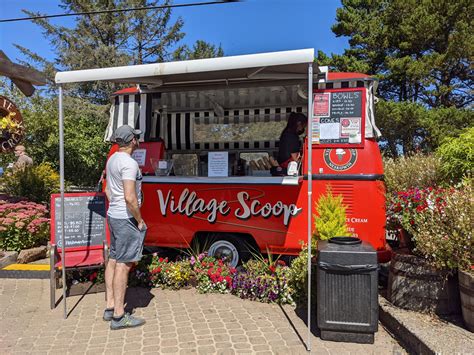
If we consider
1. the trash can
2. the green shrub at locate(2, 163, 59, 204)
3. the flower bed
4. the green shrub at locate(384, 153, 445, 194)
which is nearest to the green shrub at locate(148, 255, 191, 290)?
the flower bed

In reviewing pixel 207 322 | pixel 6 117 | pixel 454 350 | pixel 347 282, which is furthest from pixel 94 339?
pixel 6 117

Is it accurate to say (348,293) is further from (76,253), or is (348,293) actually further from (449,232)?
(76,253)

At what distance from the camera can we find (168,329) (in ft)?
13.0

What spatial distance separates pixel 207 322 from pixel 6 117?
20.6 feet

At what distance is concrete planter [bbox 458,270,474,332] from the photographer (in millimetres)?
3441

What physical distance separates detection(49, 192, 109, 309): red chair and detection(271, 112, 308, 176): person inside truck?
2545 mm

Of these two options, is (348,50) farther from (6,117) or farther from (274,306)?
(274,306)

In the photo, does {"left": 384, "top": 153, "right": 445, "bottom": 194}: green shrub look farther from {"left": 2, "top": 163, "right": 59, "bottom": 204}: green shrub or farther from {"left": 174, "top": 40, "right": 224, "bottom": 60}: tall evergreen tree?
{"left": 174, "top": 40, "right": 224, "bottom": 60}: tall evergreen tree

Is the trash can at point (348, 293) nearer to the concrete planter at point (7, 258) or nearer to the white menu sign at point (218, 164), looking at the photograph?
the white menu sign at point (218, 164)

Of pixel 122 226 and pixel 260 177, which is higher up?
pixel 260 177

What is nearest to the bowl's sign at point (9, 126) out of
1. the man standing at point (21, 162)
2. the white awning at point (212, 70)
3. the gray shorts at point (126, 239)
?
the man standing at point (21, 162)

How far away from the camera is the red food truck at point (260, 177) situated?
15.7 feet

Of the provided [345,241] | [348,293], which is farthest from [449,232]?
[348,293]

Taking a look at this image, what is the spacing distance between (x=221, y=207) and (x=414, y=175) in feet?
9.82
